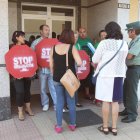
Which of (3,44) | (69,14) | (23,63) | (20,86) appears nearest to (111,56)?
(23,63)

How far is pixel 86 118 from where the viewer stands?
467 cm

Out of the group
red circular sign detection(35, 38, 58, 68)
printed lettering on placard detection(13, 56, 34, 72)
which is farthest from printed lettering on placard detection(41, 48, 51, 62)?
printed lettering on placard detection(13, 56, 34, 72)

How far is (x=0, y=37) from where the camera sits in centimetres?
437

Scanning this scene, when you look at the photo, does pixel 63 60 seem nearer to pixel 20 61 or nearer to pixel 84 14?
pixel 20 61

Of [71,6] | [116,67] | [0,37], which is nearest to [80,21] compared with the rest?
[71,6]

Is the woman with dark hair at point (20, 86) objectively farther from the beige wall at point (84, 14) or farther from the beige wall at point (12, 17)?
the beige wall at point (84, 14)

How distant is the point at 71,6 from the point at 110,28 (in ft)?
12.9

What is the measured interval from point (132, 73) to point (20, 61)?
205cm

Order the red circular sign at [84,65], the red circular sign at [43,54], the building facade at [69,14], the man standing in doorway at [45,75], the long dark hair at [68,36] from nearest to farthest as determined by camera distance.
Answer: the long dark hair at [68,36] → the red circular sign at [43,54] → the man standing in doorway at [45,75] → the red circular sign at [84,65] → the building facade at [69,14]

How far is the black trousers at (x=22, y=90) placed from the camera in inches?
176

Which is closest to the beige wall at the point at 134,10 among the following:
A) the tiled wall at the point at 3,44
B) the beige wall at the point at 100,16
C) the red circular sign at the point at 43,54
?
the beige wall at the point at 100,16

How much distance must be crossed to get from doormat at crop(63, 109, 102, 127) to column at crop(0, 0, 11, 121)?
1.14 m

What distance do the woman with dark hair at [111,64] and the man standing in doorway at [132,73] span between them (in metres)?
0.55

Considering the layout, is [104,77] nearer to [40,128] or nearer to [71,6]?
[40,128]
